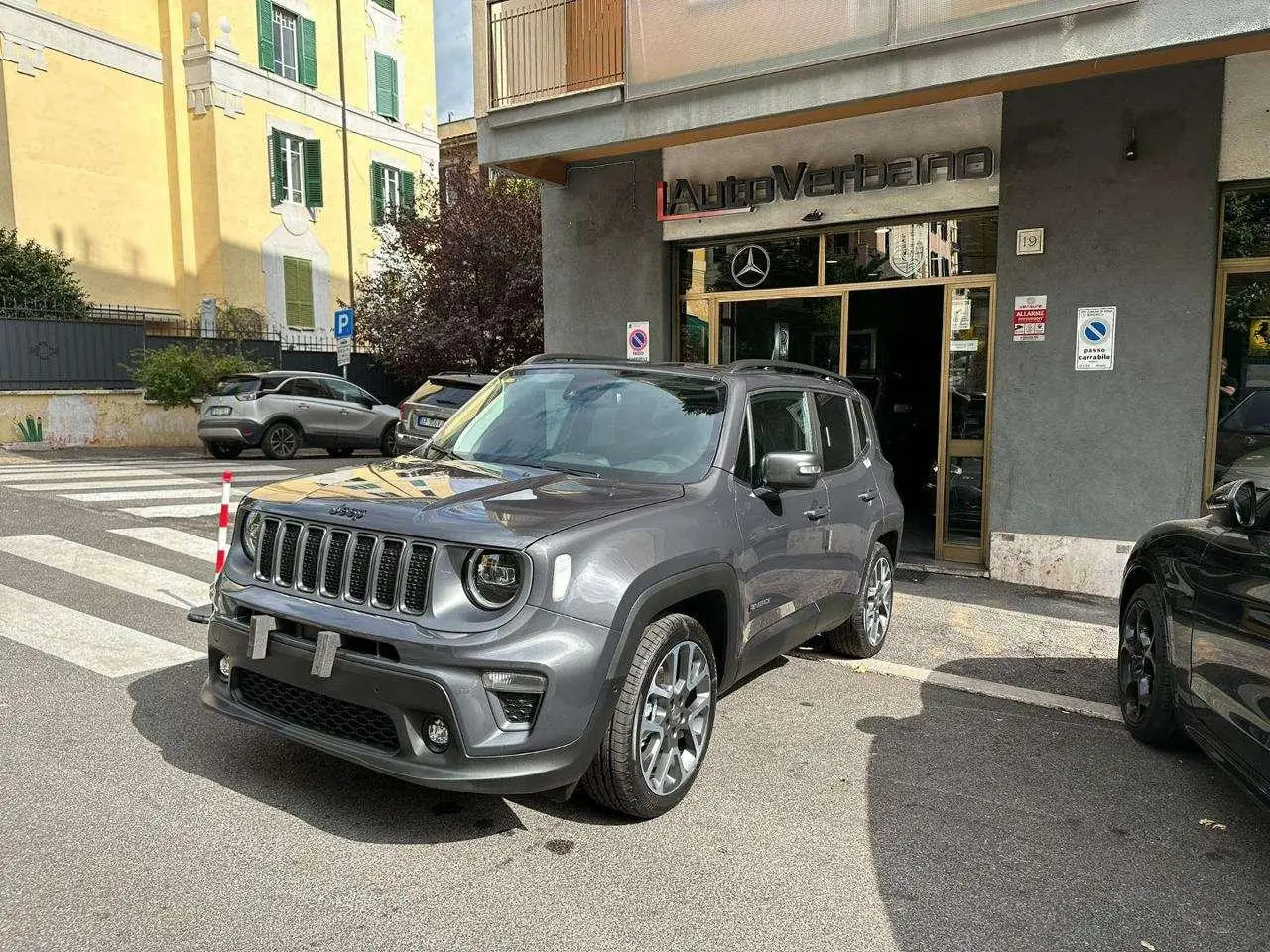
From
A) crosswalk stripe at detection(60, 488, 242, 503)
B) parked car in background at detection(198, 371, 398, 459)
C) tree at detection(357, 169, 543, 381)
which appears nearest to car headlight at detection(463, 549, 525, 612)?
crosswalk stripe at detection(60, 488, 242, 503)

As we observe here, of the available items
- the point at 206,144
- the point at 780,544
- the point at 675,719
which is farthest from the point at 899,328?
the point at 206,144

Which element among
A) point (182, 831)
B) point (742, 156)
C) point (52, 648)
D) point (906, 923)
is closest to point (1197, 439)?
point (742, 156)

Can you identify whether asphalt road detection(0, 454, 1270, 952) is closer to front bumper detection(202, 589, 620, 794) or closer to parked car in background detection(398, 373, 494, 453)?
front bumper detection(202, 589, 620, 794)

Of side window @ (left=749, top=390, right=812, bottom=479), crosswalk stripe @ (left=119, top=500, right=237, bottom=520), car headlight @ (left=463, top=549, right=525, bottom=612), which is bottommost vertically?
crosswalk stripe @ (left=119, top=500, right=237, bottom=520)

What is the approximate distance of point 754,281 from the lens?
9805 mm

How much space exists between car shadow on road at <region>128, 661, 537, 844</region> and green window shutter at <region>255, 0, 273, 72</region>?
24.7 m

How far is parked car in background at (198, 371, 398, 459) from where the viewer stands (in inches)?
657

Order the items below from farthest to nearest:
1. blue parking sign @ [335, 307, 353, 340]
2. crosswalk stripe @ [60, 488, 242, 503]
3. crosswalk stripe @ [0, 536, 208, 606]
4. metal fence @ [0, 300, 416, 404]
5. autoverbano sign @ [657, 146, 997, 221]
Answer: blue parking sign @ [335, 307, 353, 340], metal fence @ [0, 300, 416, 404], crosswalk stripe @ [60, 488, 242, 503], autoverbano sign @ [657, 146, 997, 221], crosswalk stripe @ [0, 536, 208, 606]

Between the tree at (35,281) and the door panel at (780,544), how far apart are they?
1788 centimetres

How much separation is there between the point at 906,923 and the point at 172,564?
6.43 metres

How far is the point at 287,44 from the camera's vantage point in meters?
25.8

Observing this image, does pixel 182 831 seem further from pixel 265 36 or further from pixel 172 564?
pixel 265 36

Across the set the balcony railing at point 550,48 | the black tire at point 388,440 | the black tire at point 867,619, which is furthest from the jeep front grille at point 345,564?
the black tire at point 388,440

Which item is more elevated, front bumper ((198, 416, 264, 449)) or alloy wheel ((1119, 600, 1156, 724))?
front bumper ((198, 416, 264, 449))
